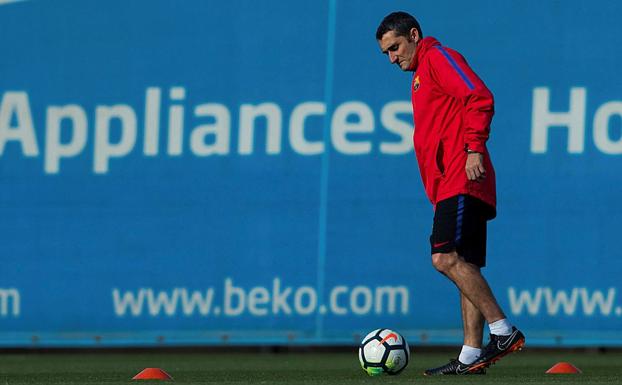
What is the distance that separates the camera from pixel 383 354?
6.28 metres

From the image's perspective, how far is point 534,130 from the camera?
29.8 ft

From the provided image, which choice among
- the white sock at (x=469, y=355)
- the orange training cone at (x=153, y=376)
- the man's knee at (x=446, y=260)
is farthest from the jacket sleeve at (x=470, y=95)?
the orange training cone at (x=153, y=376)

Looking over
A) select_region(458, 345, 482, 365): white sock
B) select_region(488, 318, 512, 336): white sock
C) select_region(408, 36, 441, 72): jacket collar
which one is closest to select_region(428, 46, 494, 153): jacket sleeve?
select_region(408, 36, 441, 72): jacket collar

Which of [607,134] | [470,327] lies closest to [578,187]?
[607,134]

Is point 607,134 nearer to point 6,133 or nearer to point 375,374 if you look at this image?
point 375,374

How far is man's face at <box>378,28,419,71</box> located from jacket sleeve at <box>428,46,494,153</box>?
254mm

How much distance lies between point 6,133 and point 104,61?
84 cm

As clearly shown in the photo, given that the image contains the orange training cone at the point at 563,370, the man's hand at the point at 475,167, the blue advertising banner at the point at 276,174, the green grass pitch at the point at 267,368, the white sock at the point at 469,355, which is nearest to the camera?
the man's hand at the point at 475,167

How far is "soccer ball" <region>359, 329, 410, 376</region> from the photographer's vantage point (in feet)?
20.6

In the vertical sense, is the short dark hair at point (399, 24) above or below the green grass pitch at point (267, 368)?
above

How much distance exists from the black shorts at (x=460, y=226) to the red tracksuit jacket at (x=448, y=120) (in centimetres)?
4

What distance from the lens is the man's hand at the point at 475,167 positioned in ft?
19.3

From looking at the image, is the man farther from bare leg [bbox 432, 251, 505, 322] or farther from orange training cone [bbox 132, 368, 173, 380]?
orange training cone [bbox 132, 368, 173, 380]

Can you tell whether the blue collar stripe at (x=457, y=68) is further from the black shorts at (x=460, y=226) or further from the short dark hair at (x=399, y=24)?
the black shorts at (x=460, y=226)
